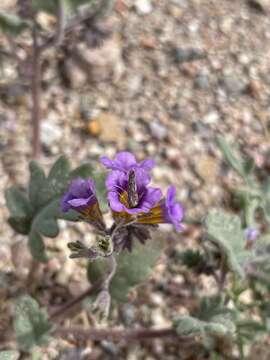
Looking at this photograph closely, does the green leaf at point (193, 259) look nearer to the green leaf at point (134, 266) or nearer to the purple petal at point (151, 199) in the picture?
the green leaf at point (134, 266)

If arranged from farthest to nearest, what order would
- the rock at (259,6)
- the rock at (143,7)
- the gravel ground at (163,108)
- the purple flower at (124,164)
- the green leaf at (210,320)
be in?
the rock at (259,6)
the rock at (143,7)
the gravel ground at (163,108)
the green leaf at (210,320)
the purple flower at (124,164)

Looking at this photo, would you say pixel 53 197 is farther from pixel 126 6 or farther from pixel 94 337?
pixel 126 6

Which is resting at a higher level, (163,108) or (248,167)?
(248,167)

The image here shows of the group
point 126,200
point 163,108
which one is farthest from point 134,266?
point 163,108

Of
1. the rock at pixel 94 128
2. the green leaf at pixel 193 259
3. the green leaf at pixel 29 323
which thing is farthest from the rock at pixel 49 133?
the green leaf at pixel 29 323

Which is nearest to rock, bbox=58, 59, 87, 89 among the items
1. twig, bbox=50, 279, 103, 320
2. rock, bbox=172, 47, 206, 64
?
rock, bbox=172, 47, 206, 64

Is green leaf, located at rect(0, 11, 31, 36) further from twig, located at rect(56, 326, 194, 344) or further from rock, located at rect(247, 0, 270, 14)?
rock, located at rect(247, 0, 270, 14)

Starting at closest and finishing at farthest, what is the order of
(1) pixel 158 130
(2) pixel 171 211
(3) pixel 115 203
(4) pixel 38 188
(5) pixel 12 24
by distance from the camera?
(3) pixel 115 203 < (2) pixel 171 211 < (4) pixel 38 188 < (5) pixel 12 24 < (1) pixel 158 130

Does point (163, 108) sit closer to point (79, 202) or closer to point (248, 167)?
point (248, 167)
